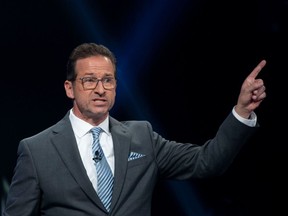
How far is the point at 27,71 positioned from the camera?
10.1ft

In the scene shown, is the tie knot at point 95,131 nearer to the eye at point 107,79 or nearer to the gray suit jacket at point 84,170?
the gray suit jacket at point 84,170

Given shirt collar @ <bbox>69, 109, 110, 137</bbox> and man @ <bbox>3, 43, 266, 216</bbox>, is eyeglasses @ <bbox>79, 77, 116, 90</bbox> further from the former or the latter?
shirt collar @ <bbox>69, 109, 110, 137</bbox>

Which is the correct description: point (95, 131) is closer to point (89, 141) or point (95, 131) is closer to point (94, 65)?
point (89, 141)

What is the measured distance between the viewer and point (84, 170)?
6.81 feet

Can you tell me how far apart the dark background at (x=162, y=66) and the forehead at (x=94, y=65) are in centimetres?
83

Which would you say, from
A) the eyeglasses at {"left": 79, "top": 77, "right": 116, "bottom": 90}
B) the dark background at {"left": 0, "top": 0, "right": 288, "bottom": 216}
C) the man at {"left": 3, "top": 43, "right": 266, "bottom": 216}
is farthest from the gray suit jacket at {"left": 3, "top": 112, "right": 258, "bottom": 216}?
the dark background at {"left": 0, "top": 0, "right": 288, "bottom": 216}

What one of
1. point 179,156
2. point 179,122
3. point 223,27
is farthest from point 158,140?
point 223,27

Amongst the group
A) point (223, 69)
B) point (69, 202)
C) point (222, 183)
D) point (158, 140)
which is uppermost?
point (223, 69)

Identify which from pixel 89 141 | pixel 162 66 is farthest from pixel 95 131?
pixel 162 66

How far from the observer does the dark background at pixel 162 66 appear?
3.00 meters

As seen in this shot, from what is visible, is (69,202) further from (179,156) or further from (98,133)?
(179,156)

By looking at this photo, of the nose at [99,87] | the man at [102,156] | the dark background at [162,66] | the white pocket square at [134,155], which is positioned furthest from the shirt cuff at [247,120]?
the dark background at [162,66]

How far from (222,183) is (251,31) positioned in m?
0.87

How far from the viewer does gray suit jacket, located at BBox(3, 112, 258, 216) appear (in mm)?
2049
